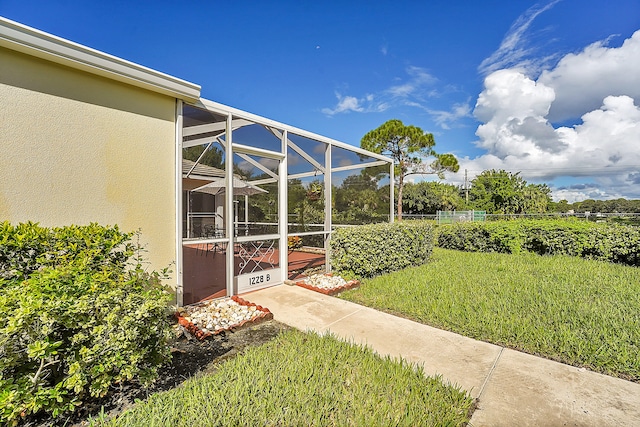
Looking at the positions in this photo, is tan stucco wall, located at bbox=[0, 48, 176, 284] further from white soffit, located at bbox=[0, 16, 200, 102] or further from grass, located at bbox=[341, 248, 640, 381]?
grass, located at bbox=[341, 248, 640, 381]

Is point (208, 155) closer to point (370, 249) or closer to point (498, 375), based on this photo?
point (370, 249)

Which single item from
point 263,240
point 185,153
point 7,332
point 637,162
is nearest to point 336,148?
point 263,240

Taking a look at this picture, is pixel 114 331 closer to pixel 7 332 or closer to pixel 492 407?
pixel 7 332

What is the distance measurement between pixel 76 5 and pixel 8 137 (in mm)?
4538

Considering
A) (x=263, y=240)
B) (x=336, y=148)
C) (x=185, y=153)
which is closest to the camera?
(x=185, y=153)

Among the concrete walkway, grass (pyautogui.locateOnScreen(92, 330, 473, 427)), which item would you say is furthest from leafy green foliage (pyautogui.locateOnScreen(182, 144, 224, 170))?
grass (pyautogui.locateOnScreen(92, 330, 473, 427))

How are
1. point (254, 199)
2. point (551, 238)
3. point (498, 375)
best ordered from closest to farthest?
1. point (498, 375)
2. point (254, 199)
3. point (551, 238)

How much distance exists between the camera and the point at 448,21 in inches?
335

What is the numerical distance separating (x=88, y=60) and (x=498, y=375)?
5274 mm

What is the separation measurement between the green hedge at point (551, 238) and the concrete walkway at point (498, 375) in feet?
24.3

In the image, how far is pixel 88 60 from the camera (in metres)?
3.14

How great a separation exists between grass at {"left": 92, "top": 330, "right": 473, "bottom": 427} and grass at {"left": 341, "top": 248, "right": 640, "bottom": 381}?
153cm

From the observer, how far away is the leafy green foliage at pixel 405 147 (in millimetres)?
20219

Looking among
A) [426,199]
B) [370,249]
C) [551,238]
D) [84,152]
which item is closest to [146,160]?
[84,152]
